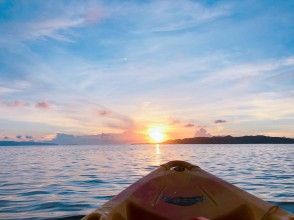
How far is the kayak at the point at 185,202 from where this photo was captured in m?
7.37

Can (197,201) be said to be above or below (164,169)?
below

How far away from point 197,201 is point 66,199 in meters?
8.86

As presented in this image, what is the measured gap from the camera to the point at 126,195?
8.08 metres

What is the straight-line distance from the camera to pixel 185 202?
789cm

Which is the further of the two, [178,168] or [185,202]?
[178,168]

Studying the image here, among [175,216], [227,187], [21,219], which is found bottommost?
[21,219]

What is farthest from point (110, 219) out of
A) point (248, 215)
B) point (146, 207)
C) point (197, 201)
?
point (248, 215)

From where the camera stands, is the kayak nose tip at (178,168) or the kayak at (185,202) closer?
the kayak at (185,202)

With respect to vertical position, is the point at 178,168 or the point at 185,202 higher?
the point at 178,168

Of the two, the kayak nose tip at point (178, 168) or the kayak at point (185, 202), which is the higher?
the kayak nose tip at point (178, 168)

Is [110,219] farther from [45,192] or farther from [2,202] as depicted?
[45,192]

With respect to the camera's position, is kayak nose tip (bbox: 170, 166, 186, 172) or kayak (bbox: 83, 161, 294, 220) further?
kayak nose tip (bbox: 170, 166, 186, 172)

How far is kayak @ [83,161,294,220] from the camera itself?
7.37 metres

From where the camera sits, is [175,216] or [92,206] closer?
[175,216]
